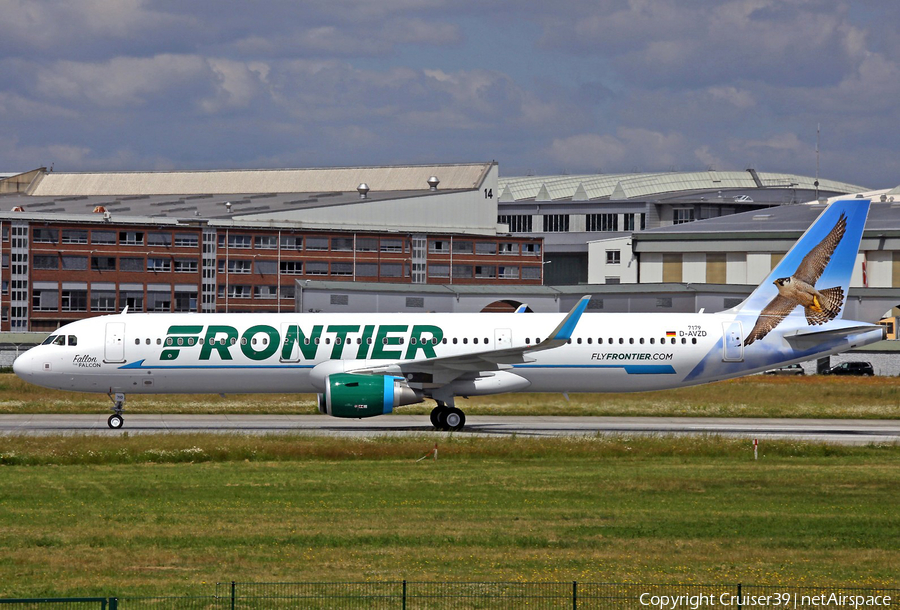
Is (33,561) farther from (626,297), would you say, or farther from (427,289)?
(626,297)

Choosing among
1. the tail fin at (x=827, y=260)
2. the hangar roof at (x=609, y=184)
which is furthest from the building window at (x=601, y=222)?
the tail fin at (x=827, y=260)

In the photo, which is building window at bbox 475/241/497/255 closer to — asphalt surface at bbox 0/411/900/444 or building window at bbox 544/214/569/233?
building window at bbox 544/214/569/233

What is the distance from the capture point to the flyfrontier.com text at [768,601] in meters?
14.2

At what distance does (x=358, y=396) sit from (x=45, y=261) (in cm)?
7237

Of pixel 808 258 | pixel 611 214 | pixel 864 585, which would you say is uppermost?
pixel 611 214

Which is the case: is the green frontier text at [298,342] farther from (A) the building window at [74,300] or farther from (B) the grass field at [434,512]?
(A) the building window at [74,300]

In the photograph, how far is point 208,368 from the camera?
38.3 metres

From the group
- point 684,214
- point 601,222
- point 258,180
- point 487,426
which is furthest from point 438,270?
point 487,426

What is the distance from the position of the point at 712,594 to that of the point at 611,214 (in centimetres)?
13878

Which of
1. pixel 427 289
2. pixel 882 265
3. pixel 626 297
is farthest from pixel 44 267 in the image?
pixel 882 265

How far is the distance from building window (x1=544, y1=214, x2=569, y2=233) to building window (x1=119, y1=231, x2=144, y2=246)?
227 feet

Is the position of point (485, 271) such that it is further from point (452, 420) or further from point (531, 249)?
point (452, 420)

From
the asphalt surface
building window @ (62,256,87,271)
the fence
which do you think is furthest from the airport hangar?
the fence

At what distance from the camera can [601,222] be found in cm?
15150
